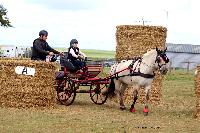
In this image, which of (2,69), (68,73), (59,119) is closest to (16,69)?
(2,69)

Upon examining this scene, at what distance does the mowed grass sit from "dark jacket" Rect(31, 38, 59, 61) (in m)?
1.72

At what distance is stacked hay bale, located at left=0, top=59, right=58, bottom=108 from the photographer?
1667 cm

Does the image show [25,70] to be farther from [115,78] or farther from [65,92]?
[115,78]

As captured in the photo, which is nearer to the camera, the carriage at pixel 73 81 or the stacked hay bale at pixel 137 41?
the carriage at pixel 73 81

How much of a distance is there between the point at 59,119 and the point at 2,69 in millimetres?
3580

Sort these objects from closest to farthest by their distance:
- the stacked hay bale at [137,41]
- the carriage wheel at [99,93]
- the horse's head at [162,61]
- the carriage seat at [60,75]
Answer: the horse's head at [162,61] < the carriage seat at [60,75] < the carriage wheel at [99,93] < the stacked hay bale at [137,41]

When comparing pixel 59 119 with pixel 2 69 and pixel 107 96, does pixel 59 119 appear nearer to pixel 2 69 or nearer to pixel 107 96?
pixel 2 69

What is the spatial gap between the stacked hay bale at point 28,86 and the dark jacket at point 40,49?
0.93 metres

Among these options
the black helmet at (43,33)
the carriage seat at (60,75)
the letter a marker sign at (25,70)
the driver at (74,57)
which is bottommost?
the carriage seat at (60,75)

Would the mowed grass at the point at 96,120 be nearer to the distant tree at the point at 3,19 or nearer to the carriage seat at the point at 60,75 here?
the carriage seat at the point at 60,75

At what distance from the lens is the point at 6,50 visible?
6675 cm

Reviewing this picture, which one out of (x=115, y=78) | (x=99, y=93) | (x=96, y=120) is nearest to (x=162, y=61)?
(x=115, y=78)

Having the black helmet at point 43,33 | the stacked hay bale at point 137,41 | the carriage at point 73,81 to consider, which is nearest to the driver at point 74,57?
the carriage at point 73,81

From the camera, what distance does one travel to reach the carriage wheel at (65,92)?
1797 centimetres
